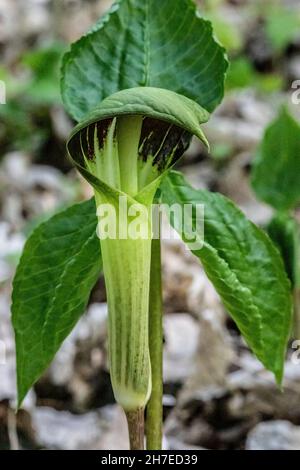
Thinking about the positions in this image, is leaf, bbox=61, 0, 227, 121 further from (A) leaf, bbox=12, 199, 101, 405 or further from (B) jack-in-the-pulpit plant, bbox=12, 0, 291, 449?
(A) leaf, bbox=12, 199, 101, 405

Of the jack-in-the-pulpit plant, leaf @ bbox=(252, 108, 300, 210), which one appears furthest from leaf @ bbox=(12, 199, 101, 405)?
leaf @ bbox=(252, 108, 300, 210)

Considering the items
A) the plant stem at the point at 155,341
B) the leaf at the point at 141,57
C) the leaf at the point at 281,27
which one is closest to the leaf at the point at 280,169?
the leaf at the point at 141,57

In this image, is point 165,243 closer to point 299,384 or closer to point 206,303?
point 206,303

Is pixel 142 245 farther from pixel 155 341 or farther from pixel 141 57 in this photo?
pixel 141 57

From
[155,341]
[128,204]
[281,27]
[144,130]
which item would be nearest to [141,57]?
[144,130]

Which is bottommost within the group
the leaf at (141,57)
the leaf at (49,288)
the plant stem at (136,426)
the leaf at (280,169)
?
the plant stem at (136,426)

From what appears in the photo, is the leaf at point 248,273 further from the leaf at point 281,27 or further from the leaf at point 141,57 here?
the leaf at point 281,27

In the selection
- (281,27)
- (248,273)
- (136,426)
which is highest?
(281,27)

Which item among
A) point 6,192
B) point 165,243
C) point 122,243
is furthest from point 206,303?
point 122,243

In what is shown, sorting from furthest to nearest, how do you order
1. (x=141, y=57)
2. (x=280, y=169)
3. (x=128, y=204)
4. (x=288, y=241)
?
1. (x=280, y=169)
2. (x=288, y=241)
3. (x=141, y=57)
4. (x=128, y=204)
